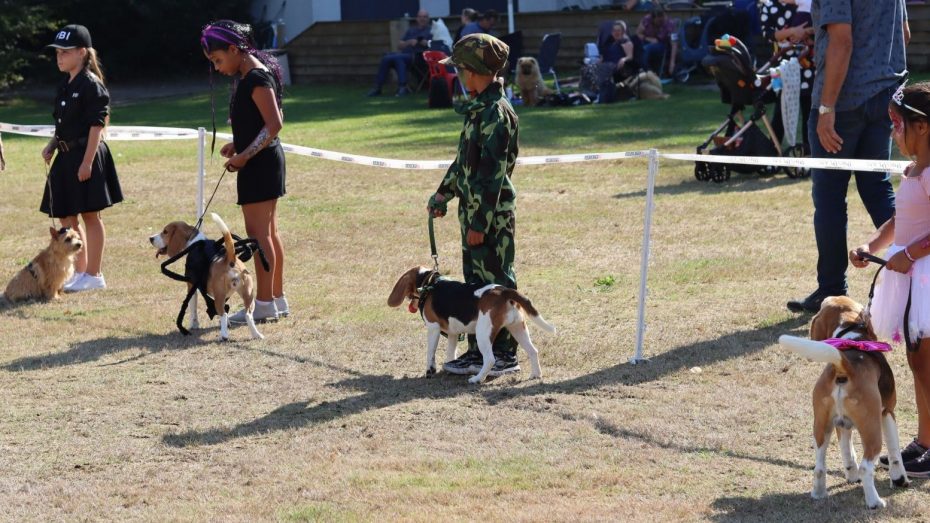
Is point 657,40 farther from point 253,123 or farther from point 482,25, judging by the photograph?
point 253,123

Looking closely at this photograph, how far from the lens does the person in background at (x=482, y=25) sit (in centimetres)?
2414

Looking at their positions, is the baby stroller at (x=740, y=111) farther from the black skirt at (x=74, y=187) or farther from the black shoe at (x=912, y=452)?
the black shoe at (x=912, y=452)

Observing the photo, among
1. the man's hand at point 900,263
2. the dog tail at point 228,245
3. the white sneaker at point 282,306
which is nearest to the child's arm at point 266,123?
the dog tail at point 228,245

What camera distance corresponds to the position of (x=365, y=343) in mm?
7562

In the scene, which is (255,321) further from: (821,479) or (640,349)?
(821,479)

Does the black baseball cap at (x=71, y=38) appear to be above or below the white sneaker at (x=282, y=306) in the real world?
above

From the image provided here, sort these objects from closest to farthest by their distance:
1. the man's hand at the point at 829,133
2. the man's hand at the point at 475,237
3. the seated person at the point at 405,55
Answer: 1. the man's hand at the point at 475,237
2. the man's hand at the point at 829,133
3. the seated person at the point at 405,55

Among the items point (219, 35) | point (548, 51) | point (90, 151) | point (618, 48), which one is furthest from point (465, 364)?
point (548, 51)

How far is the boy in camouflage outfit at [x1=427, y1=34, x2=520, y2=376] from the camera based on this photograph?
20.8 feet

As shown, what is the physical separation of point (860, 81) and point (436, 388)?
9.85 ft

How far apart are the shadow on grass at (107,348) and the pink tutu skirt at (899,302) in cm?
436

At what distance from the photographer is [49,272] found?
9.10 meters

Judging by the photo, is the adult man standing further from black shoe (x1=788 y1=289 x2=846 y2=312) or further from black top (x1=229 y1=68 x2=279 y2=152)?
black top (x1=229 y1=68 x2=279 y2=152)

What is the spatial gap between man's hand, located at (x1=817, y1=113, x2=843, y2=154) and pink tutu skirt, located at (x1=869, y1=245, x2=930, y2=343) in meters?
2.22
